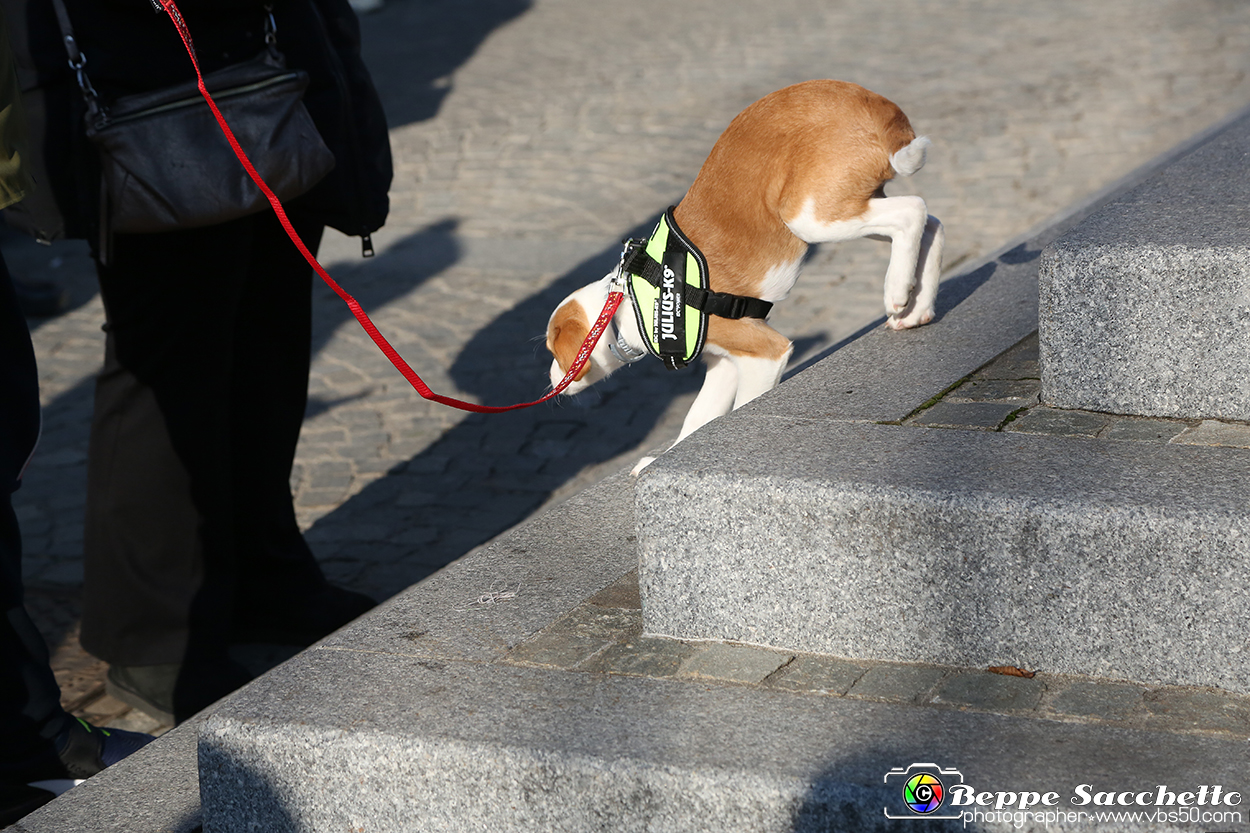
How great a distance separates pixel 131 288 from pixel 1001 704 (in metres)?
2.46

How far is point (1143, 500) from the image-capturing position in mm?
2301

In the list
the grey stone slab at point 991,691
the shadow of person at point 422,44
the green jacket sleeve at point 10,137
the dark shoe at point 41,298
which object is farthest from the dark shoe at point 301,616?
the shadow of person at point 422,44

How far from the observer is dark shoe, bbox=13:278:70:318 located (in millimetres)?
6980

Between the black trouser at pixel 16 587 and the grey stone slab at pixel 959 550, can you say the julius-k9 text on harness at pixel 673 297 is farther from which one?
the black trouser at pixel 16 587

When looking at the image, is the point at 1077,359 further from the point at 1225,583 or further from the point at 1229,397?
the point at 1225,583

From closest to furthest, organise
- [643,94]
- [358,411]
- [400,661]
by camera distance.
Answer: [400,661] → [358,411] → [643,94]

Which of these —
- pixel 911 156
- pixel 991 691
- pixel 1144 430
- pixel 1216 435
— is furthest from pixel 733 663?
pixel 911 156

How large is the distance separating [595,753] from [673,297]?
1313 mm

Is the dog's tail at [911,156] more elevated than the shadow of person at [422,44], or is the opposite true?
the dog's tail at [911,156]

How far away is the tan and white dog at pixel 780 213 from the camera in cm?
308

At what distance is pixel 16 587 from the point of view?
111 inches

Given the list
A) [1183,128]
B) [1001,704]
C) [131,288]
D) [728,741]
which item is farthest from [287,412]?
[1183,128]

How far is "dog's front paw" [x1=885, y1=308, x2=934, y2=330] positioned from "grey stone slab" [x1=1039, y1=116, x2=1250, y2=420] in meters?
0.66

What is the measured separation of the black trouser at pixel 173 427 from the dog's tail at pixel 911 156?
5.81 feet
